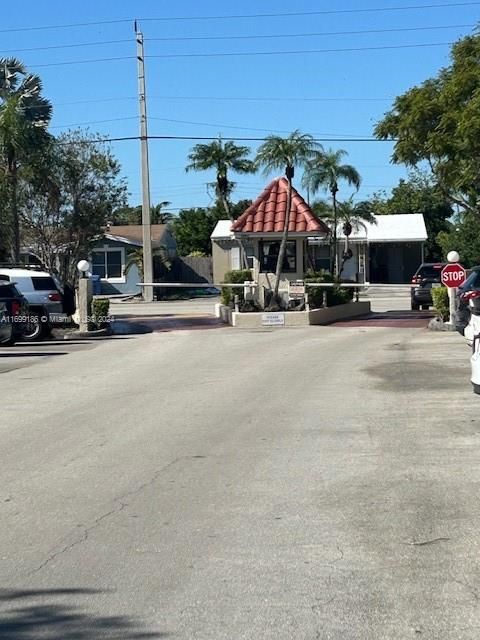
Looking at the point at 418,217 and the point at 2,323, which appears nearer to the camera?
the point at 2,323

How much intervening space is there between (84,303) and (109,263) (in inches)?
1171

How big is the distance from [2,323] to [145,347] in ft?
11.1

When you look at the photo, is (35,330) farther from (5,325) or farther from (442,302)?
(442,302)

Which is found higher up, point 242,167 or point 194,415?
point 242,167

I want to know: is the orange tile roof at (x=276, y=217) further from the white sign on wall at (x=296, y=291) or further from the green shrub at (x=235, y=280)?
the white sign on wall at (x=296, y=291)

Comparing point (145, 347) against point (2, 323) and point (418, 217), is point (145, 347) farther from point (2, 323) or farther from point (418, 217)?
point (418, 217)

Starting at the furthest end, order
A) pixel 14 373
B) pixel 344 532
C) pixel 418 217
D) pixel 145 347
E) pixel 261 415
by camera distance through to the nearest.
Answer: pixel 418 217, pixel 145 347, pixel 14 373, pixel 261 415, pixel 344 532

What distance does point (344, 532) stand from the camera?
6.84 meters

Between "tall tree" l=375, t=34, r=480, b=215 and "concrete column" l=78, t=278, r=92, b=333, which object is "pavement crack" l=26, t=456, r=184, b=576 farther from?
"concrete column" l=78, t=278, r=92, b=333

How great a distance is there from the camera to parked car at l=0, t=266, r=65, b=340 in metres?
25.5

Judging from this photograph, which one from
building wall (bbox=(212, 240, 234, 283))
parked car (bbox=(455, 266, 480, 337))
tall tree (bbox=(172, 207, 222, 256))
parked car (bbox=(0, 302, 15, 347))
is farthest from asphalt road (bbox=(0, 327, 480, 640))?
tall tree (bbox=(172, 207, 222, 256))

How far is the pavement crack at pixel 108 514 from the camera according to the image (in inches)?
249

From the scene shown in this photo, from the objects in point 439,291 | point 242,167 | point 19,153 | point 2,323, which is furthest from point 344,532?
point 242,167

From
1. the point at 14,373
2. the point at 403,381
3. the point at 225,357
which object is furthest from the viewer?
the point at 225,357
